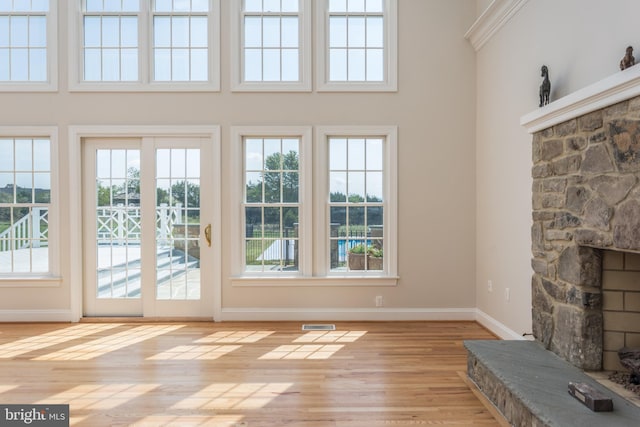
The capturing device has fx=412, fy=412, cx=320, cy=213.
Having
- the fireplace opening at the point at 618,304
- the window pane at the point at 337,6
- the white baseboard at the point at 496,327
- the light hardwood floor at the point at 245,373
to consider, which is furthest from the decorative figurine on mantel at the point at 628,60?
the window pane at the point at 337,6

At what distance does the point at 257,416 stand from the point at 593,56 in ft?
10.2

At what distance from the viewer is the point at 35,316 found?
4559mm

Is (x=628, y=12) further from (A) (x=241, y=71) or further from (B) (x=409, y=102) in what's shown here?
(A) (x=241, y=71)

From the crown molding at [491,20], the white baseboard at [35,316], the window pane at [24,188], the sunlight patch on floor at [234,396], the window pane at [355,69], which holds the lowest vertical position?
the sunlight patch on floor at [234,396]

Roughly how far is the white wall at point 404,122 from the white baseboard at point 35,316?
4 cm

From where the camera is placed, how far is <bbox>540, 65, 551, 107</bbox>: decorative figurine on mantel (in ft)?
9.88

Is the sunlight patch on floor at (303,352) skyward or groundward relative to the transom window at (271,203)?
groundward

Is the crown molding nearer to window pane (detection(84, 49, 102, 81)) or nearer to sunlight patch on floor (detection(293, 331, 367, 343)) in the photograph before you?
sunlight patch on floor (detection(293, 331, 367, 343))

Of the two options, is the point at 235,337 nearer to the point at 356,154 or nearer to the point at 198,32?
the point at 356,154

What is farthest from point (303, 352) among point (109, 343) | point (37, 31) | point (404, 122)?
point (37, 31)

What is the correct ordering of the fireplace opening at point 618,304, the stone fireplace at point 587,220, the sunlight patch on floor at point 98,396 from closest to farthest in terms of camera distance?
the stone fireplace at point 587,220 < the fireplace opening at point 618,304 < the sunlight patch on floor at point 98,396

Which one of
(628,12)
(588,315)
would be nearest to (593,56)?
(628,12)

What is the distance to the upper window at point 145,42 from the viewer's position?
14.9ft

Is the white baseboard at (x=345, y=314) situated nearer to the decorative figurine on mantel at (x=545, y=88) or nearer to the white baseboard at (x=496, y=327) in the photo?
the white baseboard at (x=496, y=327)
